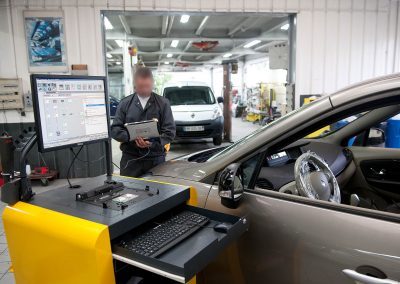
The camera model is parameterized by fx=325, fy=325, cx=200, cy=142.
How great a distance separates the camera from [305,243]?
1319 mm

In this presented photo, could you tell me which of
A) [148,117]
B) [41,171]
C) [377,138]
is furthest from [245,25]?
[148,117]

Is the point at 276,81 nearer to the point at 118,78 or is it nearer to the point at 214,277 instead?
the point at 214,277

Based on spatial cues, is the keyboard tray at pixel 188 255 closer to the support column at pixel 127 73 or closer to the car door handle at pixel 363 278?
the car door handle at pixel 363 278

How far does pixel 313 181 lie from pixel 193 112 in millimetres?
6540

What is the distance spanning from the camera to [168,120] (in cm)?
295

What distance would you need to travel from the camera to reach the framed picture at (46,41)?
16.4ft

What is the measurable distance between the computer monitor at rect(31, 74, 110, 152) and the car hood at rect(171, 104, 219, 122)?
20.5 feet

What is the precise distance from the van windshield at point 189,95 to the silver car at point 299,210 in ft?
22.3

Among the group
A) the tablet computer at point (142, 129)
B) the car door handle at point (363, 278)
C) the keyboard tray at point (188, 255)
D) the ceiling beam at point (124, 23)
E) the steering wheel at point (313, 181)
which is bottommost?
the car door handle at point (363, 278)

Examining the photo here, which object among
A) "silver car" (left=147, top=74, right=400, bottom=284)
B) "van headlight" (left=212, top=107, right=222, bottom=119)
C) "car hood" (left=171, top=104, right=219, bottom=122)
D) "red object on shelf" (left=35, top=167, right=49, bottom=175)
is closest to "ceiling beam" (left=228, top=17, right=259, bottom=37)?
"van headlight" (left=212, top=107, right=222, bottom=119)

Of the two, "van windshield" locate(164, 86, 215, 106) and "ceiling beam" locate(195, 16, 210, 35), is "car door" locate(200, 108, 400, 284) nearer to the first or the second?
"van windshield" locate(164, 86, 215, 106)

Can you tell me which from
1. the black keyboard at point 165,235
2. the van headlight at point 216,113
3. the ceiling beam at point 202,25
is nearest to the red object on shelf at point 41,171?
the van headlight at point 216,113

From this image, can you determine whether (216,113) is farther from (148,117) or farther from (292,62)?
(148,117)

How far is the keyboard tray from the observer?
1043 mm
